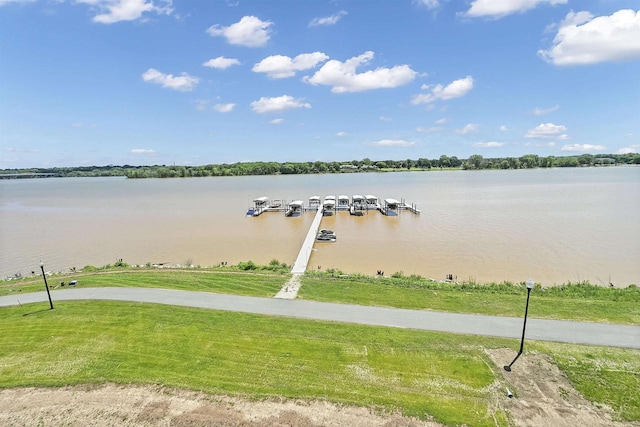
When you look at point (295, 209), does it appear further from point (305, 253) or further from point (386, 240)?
point (305, 253)

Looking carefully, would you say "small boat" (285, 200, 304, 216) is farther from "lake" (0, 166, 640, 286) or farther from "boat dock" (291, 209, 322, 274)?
"boat dock" (291, 209, 322, 274)

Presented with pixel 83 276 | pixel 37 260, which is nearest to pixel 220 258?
pixel 83 276

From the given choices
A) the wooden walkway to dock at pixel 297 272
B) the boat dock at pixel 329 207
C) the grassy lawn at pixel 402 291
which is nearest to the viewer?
the grassy lawn at pixel 402 291

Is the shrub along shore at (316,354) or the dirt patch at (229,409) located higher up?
the shrub along shore at (316,354)

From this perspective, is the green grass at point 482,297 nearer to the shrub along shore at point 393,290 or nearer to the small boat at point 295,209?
the shrub along shore at point 393,290

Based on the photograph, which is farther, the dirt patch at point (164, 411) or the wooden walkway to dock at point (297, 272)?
the wooden walkway to dock at point (297, 272)

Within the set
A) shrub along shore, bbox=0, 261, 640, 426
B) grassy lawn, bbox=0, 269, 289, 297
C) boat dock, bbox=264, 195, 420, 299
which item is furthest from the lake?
shrub along shore, bbox=0, 261, 640, 426

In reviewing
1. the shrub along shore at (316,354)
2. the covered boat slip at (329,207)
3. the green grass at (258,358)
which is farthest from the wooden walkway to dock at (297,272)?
the covered boat slip at (329,207)
